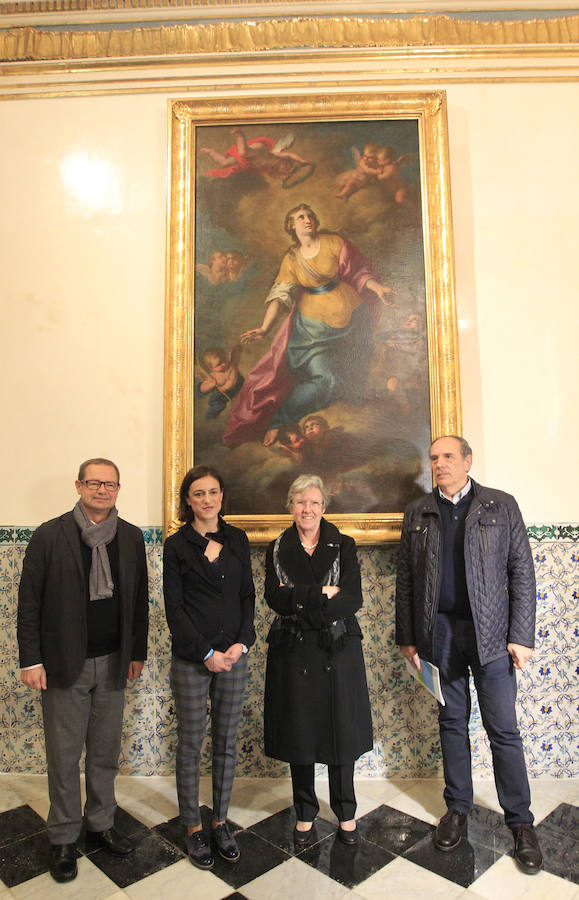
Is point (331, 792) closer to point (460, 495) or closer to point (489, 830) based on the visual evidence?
point (489, 830)

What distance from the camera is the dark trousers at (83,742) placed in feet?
7.89

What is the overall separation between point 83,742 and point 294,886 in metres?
1.03

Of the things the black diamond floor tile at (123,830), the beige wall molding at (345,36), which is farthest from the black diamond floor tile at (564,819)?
the beige wall molding at (345,36)

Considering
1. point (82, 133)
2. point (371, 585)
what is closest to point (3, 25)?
point (82, 133)

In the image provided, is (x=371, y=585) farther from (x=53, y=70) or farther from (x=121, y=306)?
(x=53, y=70)

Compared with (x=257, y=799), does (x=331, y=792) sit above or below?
above

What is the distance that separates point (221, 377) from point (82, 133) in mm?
1745

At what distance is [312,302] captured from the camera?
3.34 meters

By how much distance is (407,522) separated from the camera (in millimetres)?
2873

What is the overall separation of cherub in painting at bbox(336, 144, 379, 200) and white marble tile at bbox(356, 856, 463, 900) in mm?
3306

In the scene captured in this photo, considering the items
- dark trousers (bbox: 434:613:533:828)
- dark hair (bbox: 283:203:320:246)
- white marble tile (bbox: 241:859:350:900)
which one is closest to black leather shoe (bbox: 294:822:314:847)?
white marble tile (bbox: 241:859:350:900)

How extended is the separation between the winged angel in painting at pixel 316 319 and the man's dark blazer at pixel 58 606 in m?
0.97

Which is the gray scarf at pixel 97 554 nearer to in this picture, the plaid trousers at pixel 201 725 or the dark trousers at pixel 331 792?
the plaid trousers at pixel 201 725

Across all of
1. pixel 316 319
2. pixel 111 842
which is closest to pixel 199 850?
pixel 111 842
